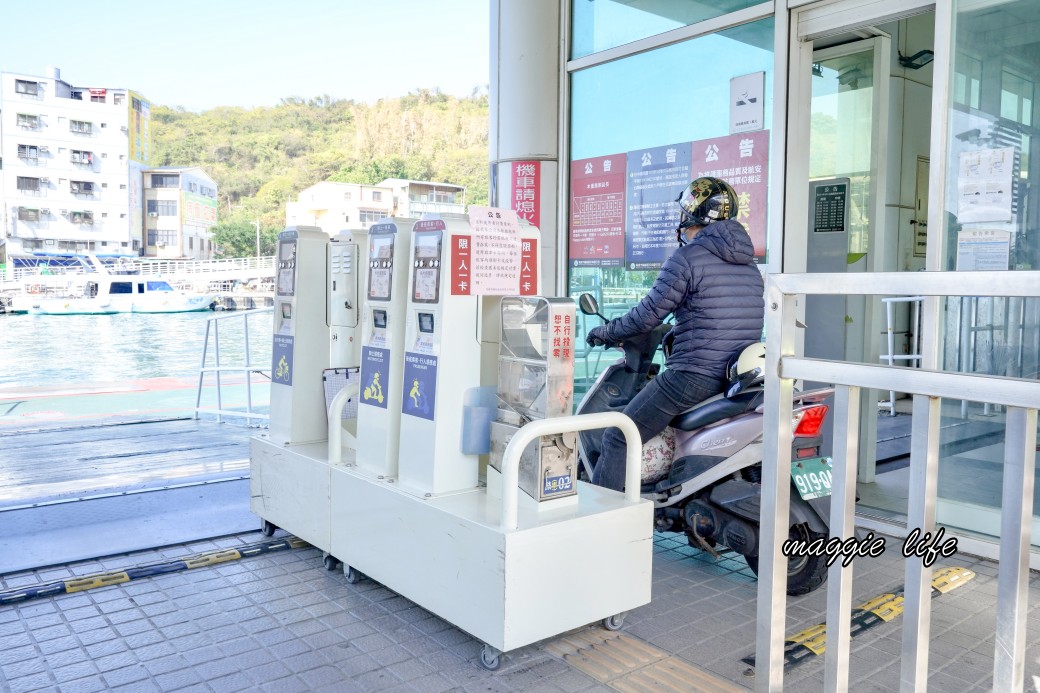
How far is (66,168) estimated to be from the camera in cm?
6328

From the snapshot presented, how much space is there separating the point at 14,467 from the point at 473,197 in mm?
42566

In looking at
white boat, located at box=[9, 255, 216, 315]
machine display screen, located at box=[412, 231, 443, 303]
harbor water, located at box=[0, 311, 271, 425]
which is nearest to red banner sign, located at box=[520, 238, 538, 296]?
machine display screen, located at box=[412, 231, 443, 303]

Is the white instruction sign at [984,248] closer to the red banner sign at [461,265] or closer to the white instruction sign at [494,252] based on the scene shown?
the white instruction sign at [494,252]

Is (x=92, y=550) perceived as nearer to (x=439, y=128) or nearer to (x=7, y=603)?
(x=7, y=603)

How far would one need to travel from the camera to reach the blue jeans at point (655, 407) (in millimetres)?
3533

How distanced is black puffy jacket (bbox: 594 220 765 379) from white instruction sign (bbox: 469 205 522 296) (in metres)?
0.76

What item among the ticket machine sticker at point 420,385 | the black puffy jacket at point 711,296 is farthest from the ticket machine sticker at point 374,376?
the black puffy jacket at point 711,296

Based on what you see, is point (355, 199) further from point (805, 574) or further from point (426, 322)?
point (805, 574)

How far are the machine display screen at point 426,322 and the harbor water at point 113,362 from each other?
423 cm

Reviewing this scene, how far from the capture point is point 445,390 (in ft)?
10.0

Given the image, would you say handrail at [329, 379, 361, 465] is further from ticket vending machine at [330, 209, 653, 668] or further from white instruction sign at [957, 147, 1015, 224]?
white instruction sign at [957, 147, 1015, 224]

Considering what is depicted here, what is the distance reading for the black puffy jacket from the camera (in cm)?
352

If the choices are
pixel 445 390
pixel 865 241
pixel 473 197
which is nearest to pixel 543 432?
pixel 445 390

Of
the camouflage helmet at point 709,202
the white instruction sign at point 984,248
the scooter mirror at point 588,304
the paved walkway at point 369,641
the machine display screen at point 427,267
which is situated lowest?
the paved walkway at point 369,641
